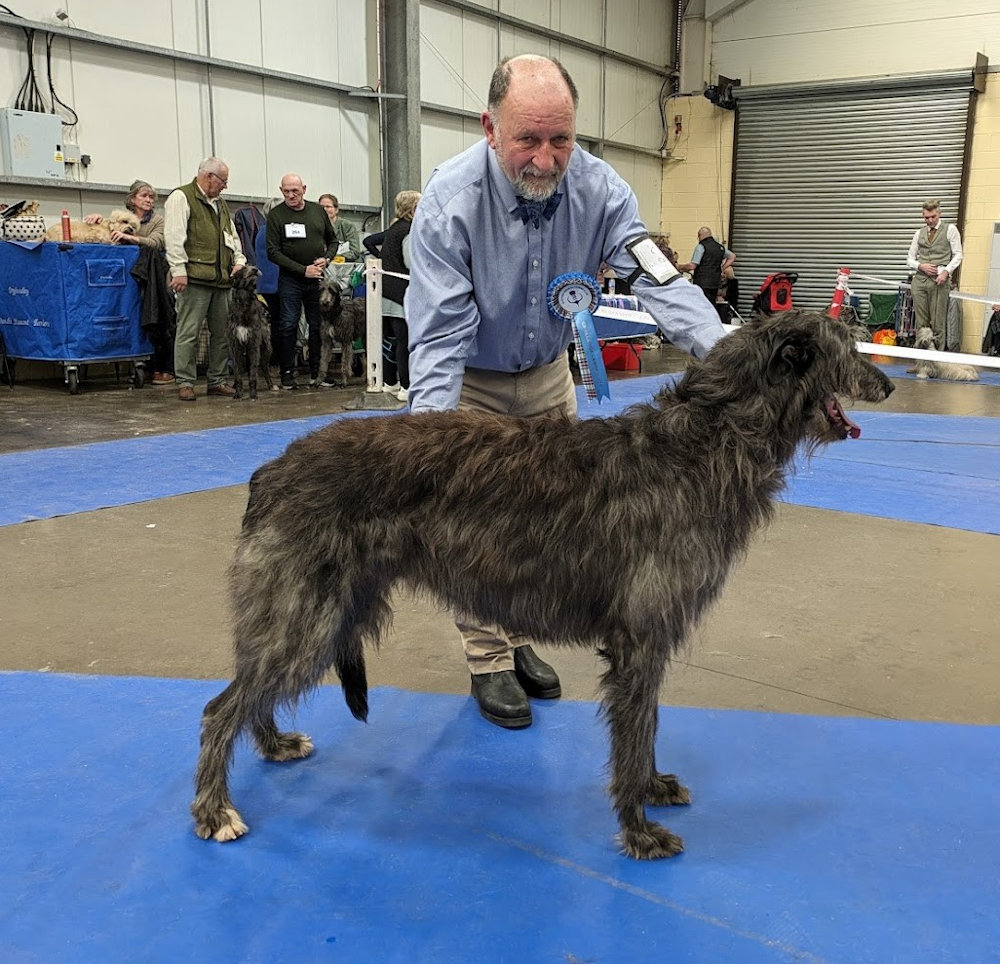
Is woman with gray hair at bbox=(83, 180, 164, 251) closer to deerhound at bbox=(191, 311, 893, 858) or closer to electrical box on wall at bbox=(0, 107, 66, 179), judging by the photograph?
electrical box on wall at bbox=(0, 107, 66, 179)

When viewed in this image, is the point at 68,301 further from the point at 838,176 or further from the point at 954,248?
the point at 838,176

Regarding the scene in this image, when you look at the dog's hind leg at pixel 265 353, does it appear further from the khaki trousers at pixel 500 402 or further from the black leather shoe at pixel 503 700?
the black leather shoe at pixel 503 700

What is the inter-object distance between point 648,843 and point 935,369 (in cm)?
1138

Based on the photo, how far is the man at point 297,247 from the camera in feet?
31.7

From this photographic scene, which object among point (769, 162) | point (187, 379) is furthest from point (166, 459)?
point (769, 162)

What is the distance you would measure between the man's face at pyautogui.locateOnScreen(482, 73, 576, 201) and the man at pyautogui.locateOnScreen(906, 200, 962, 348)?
10827mm

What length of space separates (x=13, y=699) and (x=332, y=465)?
59.0 inches

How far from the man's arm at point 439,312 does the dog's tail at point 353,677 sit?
711 mm

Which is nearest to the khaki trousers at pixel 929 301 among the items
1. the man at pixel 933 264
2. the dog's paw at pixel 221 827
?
the man at pixel 933 264

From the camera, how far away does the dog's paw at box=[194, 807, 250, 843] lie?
2.24 metres

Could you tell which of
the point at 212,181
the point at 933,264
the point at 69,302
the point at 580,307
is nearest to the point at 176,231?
the point at 212,181

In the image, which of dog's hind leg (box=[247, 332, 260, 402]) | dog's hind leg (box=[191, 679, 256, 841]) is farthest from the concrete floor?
dog's hind leg (box=[247, 332, 260, 402])

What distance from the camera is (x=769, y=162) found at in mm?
17828

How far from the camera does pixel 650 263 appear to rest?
275cm
